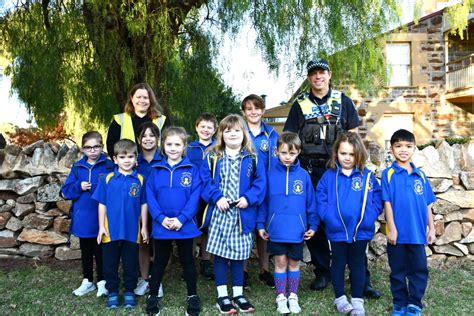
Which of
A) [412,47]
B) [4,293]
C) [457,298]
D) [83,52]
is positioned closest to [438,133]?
[412,47]

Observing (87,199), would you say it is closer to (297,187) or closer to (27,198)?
(27,198)

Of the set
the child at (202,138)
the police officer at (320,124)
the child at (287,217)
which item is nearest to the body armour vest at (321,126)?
the police officer at (320,124)

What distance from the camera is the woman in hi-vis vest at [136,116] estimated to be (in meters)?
3.54

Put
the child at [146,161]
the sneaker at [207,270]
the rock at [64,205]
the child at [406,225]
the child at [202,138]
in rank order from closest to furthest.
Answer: the child at [406,225]
the child at [146,161]
the child at [202,138]
the sneaker at [207,270]
the rock at [64,205]

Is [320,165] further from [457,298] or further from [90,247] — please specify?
[90,247]

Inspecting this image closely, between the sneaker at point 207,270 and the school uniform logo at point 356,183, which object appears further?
the sneaker at point 207,270

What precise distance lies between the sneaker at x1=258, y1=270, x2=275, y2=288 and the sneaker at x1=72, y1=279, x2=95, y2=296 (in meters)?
1.47

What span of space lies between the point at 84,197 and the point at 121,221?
54 cm

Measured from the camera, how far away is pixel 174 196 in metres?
3.07

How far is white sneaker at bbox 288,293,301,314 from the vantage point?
3055 mm

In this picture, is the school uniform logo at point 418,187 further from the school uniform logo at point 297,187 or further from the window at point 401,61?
the window at point 401,61

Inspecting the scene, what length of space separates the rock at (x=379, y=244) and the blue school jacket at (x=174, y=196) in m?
2.10

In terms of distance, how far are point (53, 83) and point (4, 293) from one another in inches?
97.4

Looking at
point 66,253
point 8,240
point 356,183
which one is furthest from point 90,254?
point 356,183
